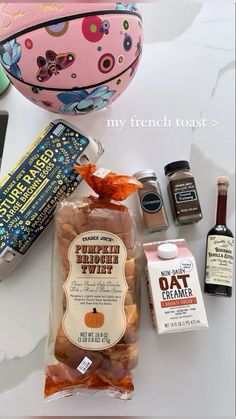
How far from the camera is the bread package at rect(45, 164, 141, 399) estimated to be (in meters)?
0.74

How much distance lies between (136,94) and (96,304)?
443 millimetres

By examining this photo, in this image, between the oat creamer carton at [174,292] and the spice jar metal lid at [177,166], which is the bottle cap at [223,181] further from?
the oat creamer carton at [174,292]

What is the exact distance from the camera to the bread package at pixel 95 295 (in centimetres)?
74

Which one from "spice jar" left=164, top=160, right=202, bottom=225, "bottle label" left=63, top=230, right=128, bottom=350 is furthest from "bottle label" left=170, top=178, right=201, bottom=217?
"bottle label" left=63, top=230, right=128, bottom=350

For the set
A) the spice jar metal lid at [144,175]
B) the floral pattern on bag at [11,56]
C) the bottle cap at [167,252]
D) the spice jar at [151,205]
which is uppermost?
the floral pattern on bag at [11,56]

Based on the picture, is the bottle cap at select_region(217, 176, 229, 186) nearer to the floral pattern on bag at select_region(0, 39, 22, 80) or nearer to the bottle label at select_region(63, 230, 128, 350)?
the bottle label at select_region(63, 230, 128, 350)

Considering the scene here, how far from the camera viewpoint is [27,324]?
0.82 metres

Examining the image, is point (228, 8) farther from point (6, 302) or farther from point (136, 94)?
point (6, 302)

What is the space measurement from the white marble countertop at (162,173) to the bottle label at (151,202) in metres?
0.05

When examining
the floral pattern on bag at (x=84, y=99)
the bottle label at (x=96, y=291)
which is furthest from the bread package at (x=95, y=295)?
the floral pattern on bag at (x=84, y=99)

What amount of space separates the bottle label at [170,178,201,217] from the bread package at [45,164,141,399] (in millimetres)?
96

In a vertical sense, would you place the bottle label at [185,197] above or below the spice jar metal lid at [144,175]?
below

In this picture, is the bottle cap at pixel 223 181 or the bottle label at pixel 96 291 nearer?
the bottle label at pixel 96 291

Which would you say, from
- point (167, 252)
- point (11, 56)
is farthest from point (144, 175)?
point (11, 56)
